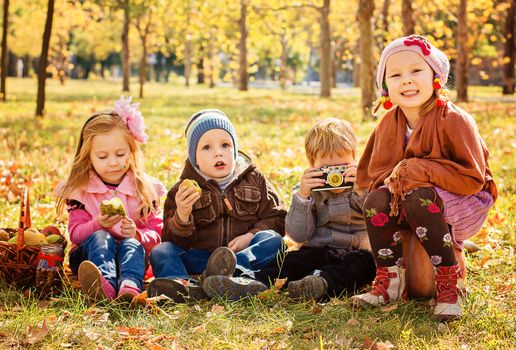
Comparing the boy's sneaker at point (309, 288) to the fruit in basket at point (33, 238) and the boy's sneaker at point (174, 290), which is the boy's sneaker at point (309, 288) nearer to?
the boy's sneaker at point (174, 290)

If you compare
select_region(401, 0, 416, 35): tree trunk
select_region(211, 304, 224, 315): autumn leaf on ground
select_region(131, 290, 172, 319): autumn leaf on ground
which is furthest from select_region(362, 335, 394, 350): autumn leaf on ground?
select_region(401, 0, 416, 35): tree trunk

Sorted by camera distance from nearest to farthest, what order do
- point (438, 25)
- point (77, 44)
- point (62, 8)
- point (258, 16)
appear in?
1. point (438, 25)
2. point (258, 16)
3. point (62, 8)
4. point (77, 44)

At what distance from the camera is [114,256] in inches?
168

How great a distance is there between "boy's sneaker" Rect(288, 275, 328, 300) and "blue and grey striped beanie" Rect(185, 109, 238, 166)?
1.00m

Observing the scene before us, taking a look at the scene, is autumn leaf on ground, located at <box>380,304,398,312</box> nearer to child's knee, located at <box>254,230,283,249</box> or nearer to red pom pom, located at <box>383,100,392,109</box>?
child's knee, located at <box>254,230,283,249</box>

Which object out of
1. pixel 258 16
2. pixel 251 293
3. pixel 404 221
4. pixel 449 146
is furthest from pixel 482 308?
pixel 258 16

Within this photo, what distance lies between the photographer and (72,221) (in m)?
4.53

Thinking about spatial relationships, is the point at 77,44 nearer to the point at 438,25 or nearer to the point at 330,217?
the point at 438,25

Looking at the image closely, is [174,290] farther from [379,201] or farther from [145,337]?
[379,201]

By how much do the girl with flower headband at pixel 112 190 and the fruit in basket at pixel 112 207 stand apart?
1.9 inches

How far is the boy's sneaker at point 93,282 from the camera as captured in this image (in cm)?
382

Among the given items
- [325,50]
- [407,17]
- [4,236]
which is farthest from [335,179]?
[325,50]

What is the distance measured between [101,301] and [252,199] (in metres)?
1.19

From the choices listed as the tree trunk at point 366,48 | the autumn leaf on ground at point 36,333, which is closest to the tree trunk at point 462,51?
the tree trunk at point 366,48
